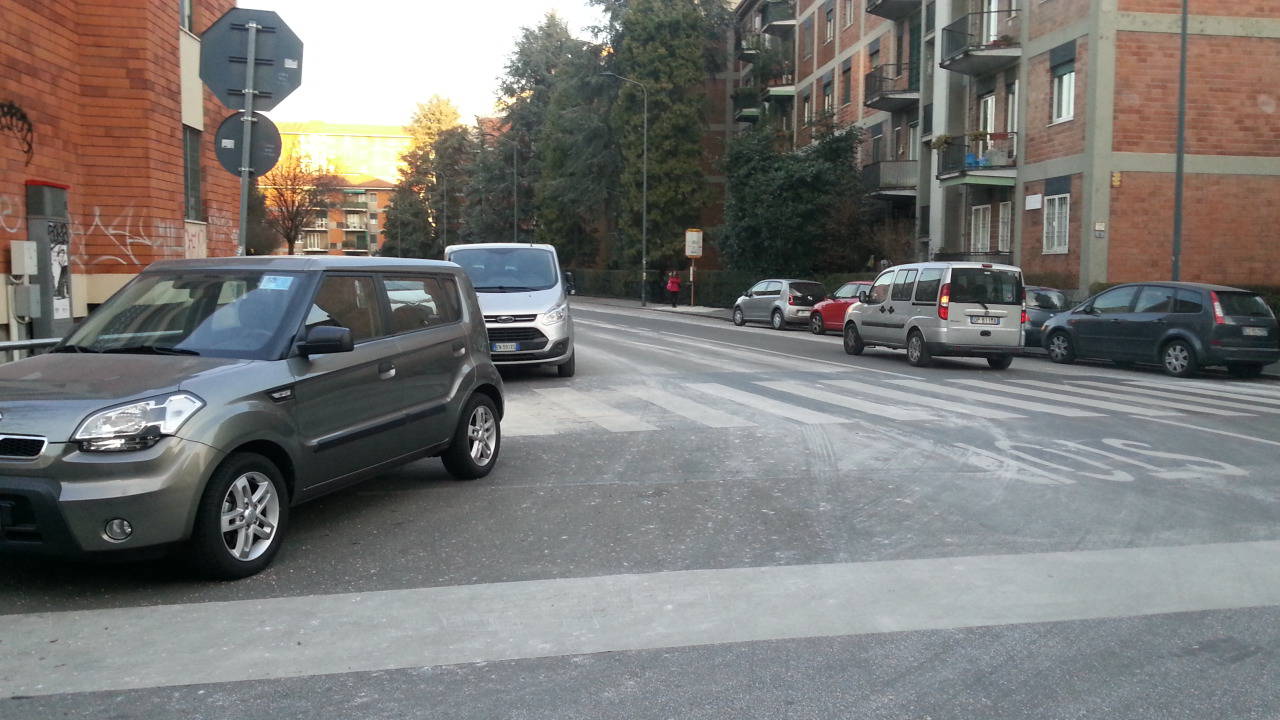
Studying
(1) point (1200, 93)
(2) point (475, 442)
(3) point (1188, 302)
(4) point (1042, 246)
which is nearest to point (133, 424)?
(2) point (475, 442)

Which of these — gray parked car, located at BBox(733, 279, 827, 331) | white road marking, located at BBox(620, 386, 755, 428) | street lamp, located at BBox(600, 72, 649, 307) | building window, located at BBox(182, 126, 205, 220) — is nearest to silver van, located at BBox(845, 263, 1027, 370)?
white road marking, located at BBox(620, 386, 755, 428)

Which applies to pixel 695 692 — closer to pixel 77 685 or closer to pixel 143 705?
pixel 143 705

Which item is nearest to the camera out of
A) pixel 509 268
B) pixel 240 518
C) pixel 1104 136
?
pixel 240 518

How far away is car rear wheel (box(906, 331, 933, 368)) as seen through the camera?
1725cm

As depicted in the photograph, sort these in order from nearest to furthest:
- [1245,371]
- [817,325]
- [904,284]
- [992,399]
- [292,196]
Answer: [992,399], [1245,371], [904,284], [817,325], [292,196]

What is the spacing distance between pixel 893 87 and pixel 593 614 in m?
34.7

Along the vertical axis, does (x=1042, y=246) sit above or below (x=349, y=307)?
above

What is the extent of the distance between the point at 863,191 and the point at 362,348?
31.9m

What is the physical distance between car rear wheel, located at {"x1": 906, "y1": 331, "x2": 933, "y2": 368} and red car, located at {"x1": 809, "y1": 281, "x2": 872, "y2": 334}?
8.64 m

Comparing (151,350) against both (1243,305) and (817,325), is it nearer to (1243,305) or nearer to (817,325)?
(1243,305)

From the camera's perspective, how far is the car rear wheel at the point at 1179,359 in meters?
16.5

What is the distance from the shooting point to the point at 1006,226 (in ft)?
95.7

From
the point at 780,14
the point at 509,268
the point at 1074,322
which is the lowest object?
the point at 1074,322

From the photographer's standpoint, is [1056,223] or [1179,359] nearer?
[1179,359]
